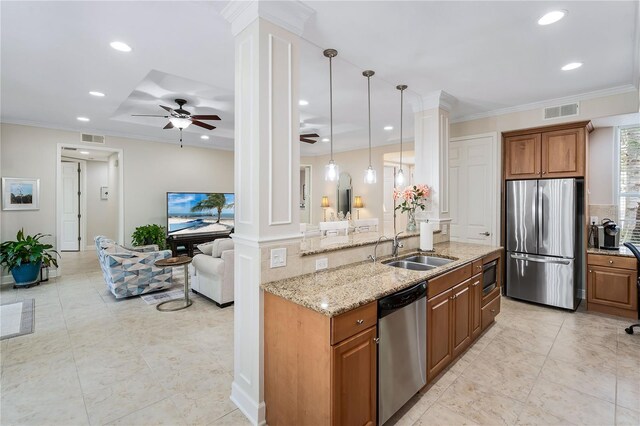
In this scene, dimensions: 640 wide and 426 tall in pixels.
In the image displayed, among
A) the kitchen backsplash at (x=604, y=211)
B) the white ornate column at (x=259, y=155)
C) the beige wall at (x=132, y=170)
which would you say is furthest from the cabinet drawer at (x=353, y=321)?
the beige wall at (x=132, y=170)

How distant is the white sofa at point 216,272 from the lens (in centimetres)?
412

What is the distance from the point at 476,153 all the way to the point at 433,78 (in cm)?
188

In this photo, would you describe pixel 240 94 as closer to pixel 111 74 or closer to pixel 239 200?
pixel 239 200

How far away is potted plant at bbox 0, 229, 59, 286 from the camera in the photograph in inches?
196

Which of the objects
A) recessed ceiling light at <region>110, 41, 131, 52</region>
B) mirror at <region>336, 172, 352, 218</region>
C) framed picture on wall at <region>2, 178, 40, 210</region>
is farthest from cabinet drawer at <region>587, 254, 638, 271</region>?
framed picture on wall at <region>2, 178, 40, 210</region>

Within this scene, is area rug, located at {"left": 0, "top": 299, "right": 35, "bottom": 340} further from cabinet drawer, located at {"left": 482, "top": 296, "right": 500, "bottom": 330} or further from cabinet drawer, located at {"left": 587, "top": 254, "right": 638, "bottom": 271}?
cabinet drawer, located at {"left": 587, "top": 254, "right": 638, "bottom": 271}

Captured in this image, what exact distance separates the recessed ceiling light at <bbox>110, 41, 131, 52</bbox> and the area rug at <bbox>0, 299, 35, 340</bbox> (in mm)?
3197

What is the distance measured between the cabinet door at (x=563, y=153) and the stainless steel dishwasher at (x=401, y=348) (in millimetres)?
3231

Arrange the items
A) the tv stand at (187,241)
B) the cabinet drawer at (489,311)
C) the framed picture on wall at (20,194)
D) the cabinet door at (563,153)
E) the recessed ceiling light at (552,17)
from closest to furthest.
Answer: the recessed ceiling light at (552,17) → the cabinet drawer at (489,311) → the cabinet door at (563,153) → the framed picture on wall at (20,194) → the tv stand at (187,241)

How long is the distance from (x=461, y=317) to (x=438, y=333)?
0.49m

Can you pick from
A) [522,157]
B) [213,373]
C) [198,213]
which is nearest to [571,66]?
[522,157]

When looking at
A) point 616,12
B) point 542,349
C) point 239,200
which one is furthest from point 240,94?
point 542,349

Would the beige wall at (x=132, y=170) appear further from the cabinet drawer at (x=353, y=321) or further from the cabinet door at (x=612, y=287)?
the cabinet door at (x=612, y=287)

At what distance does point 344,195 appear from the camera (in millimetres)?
8242
